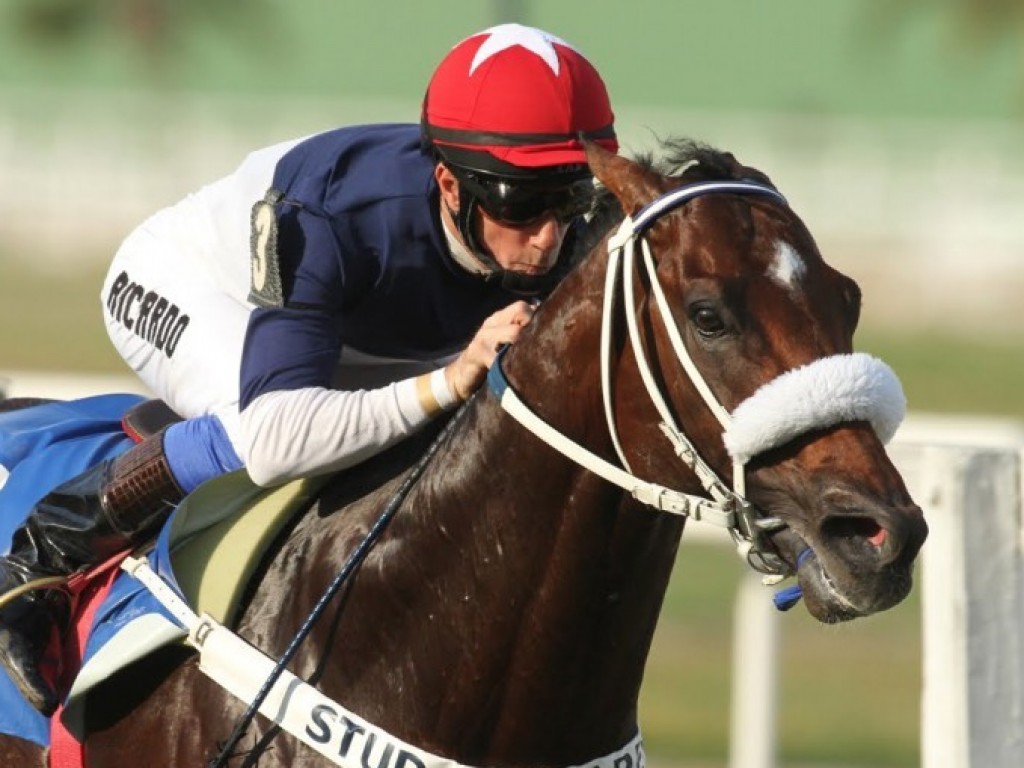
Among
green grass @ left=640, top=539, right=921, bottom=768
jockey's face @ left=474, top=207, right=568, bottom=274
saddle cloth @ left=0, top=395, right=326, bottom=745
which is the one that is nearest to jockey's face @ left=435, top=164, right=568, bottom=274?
jockey's face @ left=474, top=207, right=568, bottom=274

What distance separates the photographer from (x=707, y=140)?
413 inches

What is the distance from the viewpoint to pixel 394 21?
45719 millimetres

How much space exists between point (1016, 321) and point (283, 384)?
26460mm

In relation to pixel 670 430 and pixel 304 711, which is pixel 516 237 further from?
pixel 304 711

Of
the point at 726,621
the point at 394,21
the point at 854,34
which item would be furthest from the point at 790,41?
the point at 726,621

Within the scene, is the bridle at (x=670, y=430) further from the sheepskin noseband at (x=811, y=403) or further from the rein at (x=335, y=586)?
the rein at (x=335, y=586)

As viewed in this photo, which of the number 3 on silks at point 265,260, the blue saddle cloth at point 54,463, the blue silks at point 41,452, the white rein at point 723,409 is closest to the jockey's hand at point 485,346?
the white rein at point 723,409

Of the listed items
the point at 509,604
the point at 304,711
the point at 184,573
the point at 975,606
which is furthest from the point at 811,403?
the point at 975,606

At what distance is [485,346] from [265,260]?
0.52 meters

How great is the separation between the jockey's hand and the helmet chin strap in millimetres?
347

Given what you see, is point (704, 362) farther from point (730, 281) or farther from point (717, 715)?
point (717, 715)

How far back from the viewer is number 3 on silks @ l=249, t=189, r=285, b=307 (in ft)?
13.0

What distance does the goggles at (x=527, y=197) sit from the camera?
12.8 ft

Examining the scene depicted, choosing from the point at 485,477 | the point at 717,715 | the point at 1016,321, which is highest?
the point at 1016,321
